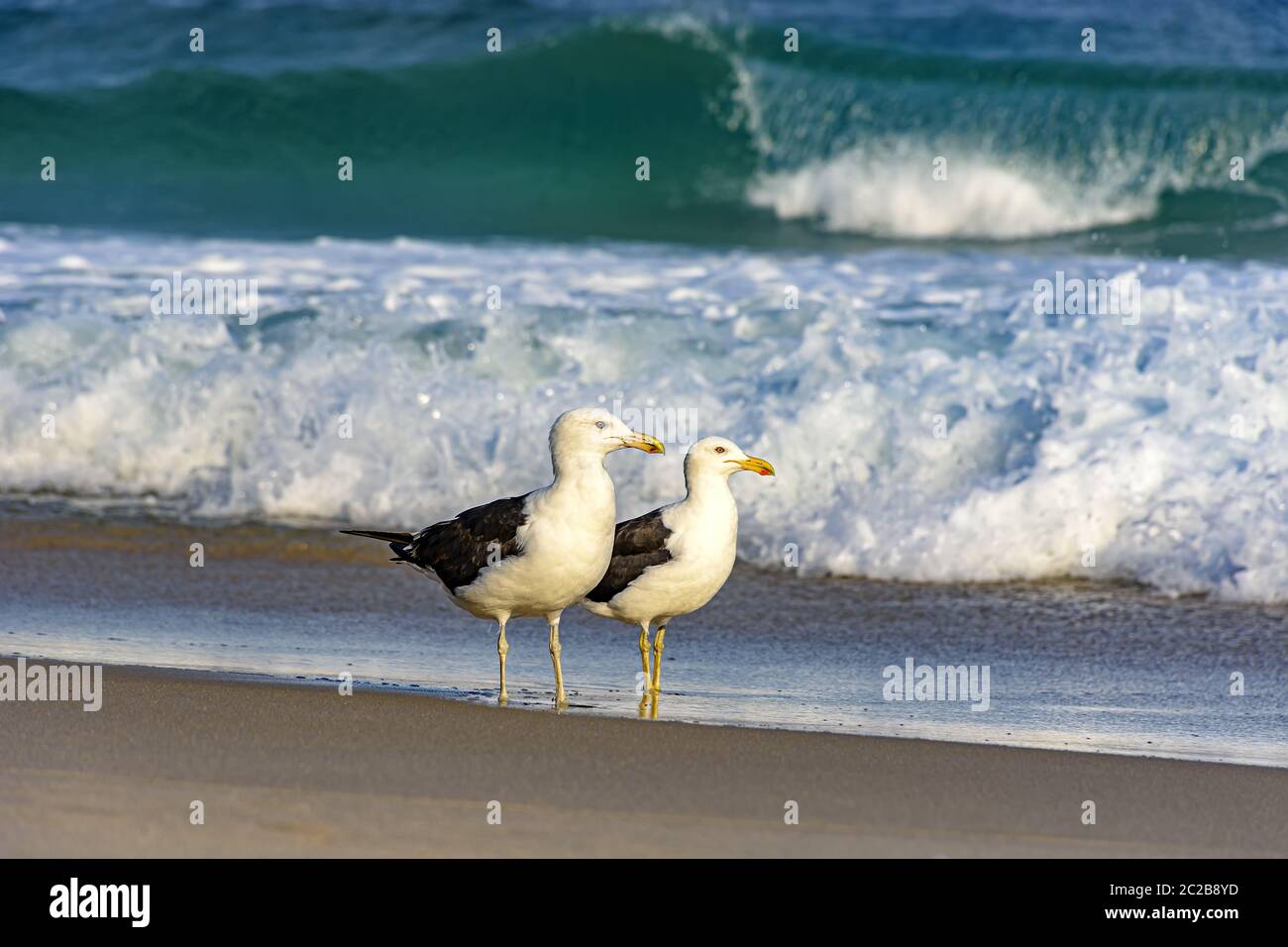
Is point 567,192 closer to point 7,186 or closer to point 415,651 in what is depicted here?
point 7,186

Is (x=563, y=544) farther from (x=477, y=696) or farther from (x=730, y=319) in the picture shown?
(x=730, y=319)

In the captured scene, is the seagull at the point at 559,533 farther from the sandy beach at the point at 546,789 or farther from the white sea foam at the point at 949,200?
the white sea foam at the point at 949,200

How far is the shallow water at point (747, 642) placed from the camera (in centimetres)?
555

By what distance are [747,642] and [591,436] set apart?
1386 mm

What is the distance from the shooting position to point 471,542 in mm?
5801

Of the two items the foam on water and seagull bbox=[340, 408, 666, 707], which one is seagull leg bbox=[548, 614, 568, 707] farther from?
the foam on water

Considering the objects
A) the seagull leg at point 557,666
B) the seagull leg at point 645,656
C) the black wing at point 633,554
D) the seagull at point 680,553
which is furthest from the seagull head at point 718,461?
the seagull leg at point 557,666

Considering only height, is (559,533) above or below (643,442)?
below

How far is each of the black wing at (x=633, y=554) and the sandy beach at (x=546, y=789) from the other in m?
0.65

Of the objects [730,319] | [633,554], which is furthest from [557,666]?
[730,319]

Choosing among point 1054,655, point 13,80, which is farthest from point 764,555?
point 13,80

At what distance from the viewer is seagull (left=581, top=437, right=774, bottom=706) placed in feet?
19.1

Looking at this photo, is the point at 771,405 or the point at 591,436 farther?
the point at 771,405

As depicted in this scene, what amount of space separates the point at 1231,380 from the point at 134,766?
5.59m
